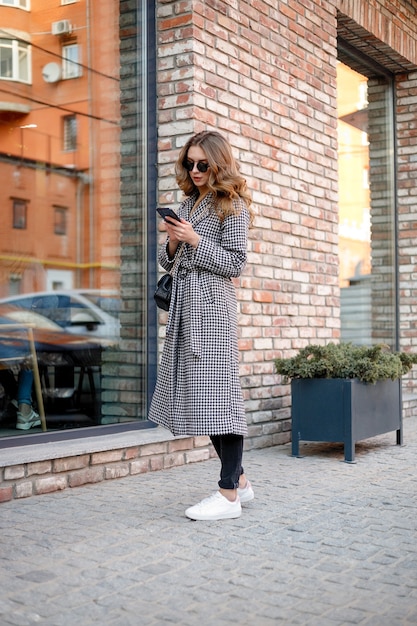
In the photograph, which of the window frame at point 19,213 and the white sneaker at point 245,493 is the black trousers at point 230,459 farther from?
the window frame at point 19,213

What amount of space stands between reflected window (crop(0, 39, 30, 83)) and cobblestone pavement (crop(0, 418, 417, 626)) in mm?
3156

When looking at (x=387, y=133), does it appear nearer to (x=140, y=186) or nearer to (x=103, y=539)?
(x=140, y=186)

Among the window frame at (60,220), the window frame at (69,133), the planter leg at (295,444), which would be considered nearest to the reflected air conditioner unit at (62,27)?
the window frame at (69,133)

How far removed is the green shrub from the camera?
17.0 ft

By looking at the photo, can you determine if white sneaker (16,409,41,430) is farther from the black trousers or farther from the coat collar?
the coat collar

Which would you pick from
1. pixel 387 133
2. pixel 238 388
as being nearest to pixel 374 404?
pixel 238 388

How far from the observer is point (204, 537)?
3.33m

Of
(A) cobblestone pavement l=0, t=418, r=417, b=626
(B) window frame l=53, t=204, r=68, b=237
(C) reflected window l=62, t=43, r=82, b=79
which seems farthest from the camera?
(B) window frame l=53, t=204, r=68, b=237

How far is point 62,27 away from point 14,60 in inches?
19.1

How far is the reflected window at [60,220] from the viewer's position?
662cm

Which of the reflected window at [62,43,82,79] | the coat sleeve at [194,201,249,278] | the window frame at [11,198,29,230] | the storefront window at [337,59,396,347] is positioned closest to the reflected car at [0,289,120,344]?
the window frame at [11,198,29,230]

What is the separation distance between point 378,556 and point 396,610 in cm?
56

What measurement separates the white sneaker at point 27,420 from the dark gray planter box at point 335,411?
62.5 inches

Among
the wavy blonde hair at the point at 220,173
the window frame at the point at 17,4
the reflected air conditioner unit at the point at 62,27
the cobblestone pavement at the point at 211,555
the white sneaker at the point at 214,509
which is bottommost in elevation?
the cobblestone pavement at the point at 211,555
